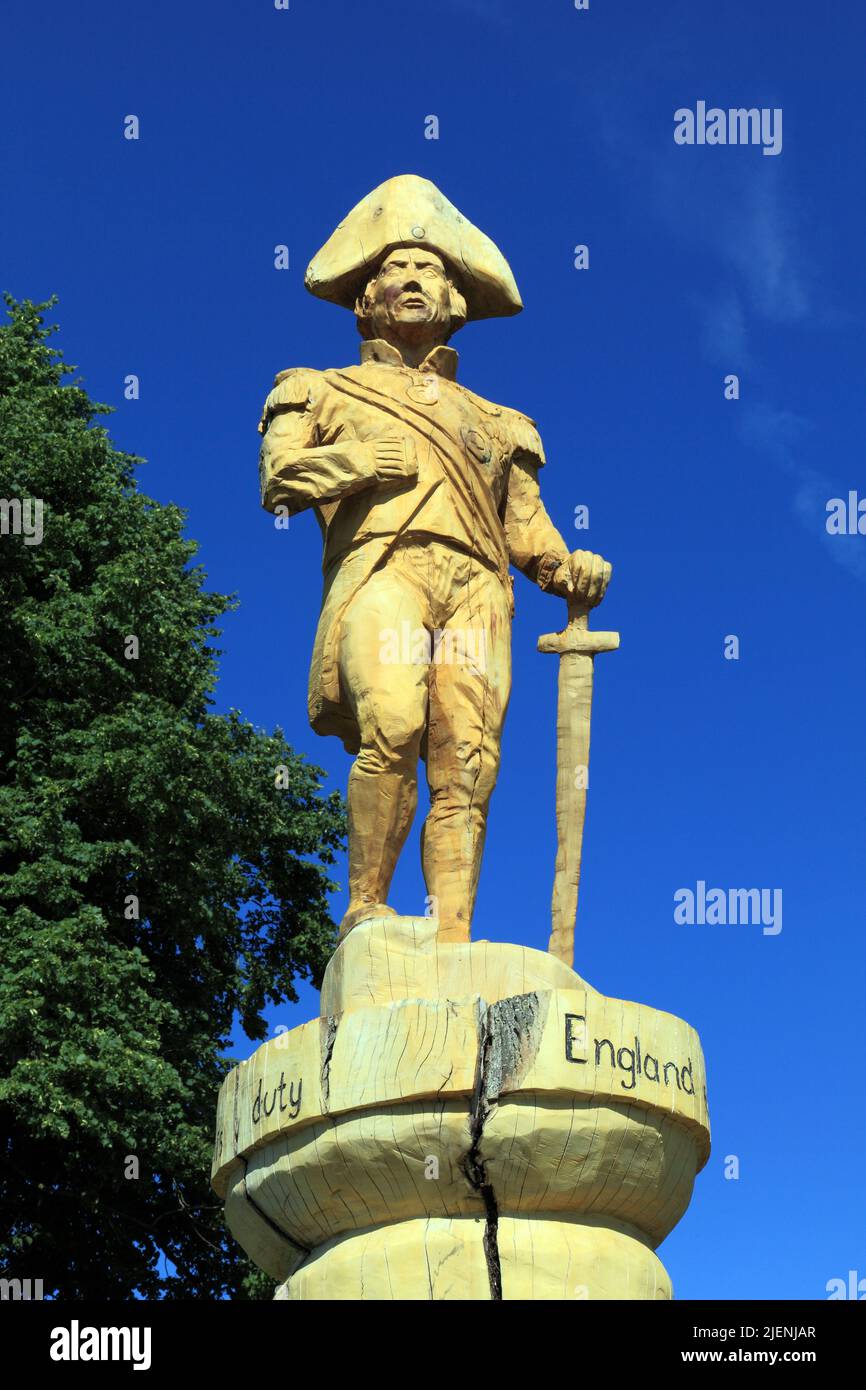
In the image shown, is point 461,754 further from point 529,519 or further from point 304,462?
point 529,519

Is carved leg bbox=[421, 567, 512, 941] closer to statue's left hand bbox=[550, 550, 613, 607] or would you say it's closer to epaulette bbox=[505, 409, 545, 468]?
statue's left hand bbox=[550, 550, 613, 607]

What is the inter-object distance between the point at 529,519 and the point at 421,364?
82cm

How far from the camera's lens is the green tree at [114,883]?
13.1 metres

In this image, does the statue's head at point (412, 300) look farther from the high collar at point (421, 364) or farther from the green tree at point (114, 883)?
the green tree at point (114, 883)

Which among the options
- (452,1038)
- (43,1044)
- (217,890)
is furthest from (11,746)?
(452,1038)

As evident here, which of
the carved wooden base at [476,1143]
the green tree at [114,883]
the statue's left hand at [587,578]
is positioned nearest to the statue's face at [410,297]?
the statue's left hand at [587,578]

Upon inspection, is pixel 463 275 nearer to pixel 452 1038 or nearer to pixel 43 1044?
pixel 452 1038

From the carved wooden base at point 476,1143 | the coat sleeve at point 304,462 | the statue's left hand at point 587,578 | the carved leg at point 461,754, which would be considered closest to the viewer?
the carved wooden base at point 476,1143

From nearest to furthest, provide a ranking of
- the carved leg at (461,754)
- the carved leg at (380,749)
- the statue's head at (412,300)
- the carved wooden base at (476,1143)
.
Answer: the carved wooden base at (476,1143)
the carved leg at (380,749)
the carved leg at (461,754)
the statue's head at (412,300)

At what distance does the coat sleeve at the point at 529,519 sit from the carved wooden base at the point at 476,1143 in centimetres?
234

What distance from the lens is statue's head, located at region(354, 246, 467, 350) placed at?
26.3ft

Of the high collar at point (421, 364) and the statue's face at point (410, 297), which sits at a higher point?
the statue's face at point (410, 297)

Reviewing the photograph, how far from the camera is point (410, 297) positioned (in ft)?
26.3

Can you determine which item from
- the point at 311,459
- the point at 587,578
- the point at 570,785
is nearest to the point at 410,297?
the point at 311,459
